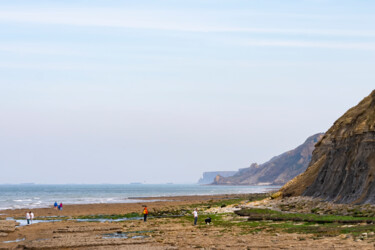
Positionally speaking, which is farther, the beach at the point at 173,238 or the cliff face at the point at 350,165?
the cliff face at the point at 350,165

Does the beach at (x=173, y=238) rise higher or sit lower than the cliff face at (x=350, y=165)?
lower

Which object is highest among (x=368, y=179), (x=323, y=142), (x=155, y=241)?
(x=323, y=142)

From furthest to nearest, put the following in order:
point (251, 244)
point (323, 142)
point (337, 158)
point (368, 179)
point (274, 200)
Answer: point (323, 142), point (274, 200), point (337, 158), point (368, 179), point (251, 244)

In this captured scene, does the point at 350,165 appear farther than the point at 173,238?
Yes

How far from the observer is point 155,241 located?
4034 centimetres

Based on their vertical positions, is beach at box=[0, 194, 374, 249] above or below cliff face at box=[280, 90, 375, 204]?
below

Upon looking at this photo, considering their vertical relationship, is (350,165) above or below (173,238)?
above

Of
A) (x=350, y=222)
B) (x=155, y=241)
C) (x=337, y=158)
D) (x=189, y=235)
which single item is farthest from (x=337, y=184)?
(x=155, y=241)

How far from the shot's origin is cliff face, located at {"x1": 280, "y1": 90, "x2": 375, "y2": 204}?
58219 millimetres

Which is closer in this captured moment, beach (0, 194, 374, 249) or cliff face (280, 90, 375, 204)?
beach (0, 194, 374, 249)

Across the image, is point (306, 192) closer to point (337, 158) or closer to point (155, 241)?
point (337, 158)

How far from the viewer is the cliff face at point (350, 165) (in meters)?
58.2

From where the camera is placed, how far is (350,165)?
208 feet

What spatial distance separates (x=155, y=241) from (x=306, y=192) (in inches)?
1479
